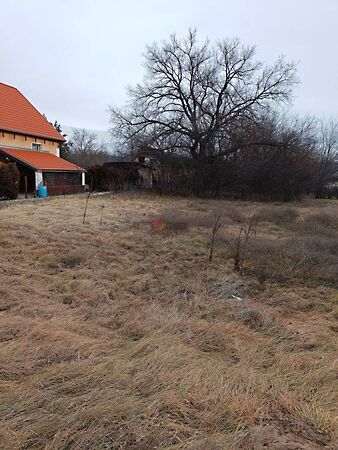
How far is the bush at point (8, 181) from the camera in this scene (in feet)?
57.7

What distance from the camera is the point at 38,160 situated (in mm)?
23531

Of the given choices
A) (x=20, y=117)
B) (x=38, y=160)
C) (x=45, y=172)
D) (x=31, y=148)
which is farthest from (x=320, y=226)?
(x=20, y=117)

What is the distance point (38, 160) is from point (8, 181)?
620 centimetres

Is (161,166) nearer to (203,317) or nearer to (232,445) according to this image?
(203,317)

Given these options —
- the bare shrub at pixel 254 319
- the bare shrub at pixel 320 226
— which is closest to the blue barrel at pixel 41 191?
the bare shrub at pixel 320 226

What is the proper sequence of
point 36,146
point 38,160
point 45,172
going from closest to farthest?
point 45,172 → point 38,160 → point 36,146

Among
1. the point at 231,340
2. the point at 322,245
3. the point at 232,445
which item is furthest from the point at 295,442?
the point at 322,245

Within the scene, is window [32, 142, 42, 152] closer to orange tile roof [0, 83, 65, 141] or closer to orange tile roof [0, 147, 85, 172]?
orange tile roof [0, 147, 85, 172]

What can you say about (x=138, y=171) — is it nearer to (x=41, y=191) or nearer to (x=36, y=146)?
(x=36, y=146)

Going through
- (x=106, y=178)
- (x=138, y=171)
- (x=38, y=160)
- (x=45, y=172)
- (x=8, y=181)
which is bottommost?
(x=8, y=181)

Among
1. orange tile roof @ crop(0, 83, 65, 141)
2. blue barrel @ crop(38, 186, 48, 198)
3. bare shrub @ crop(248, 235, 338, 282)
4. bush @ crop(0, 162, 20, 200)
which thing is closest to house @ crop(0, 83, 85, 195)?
orange tile roof @ crop(0, 83, 65, 141)

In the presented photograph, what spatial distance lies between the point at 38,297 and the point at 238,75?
29.4m

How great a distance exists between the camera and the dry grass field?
226 cm

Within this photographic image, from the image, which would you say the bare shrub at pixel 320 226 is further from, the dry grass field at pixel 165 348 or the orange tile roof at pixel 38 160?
the orange tile roof at pixel 38 160
